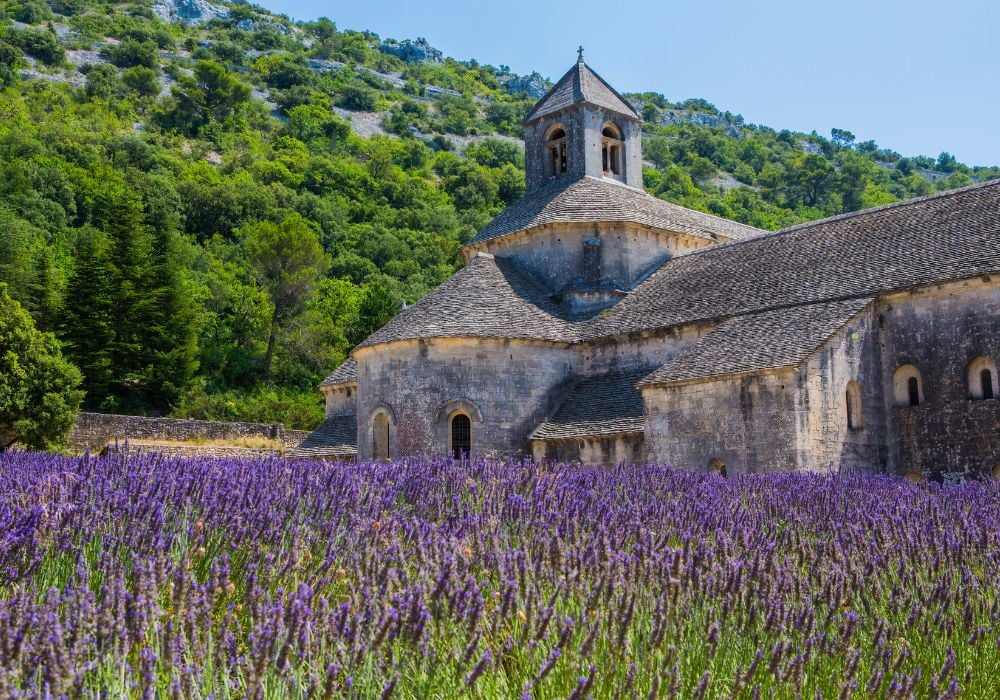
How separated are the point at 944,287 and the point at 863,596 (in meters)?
15.5

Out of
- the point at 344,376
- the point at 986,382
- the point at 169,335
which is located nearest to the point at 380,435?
the point at 344,376

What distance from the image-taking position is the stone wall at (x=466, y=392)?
23.4m

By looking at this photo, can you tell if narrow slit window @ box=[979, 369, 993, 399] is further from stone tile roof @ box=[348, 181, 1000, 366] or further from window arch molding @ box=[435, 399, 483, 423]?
window arch molding @ box=[435, 399, 483, 423]

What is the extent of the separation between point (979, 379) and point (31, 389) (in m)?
26.2

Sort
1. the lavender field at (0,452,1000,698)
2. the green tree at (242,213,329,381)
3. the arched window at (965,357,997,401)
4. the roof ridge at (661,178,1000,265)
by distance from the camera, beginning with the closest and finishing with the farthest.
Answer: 1. the lavender field at (0,452,1000,698)
2. the arched window at (965,357,997,401)
3. the roof ridge at (661,178,1000,265)
4. the green tree at (242,213,329,381)

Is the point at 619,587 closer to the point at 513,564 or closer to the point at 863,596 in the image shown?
the point at 513,564

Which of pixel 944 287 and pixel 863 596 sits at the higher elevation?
pixel 944 287

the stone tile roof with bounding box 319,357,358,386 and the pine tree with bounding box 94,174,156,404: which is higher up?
the pine tree with bounding box 94,174,156,404

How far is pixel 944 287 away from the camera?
19.7 metres

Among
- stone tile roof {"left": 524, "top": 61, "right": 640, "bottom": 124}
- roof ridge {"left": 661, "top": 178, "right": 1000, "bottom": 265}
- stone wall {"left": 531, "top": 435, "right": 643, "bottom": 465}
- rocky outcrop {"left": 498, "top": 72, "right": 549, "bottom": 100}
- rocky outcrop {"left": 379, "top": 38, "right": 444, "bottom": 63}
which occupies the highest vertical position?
rocky outcrop {"left": 379, "top": 38, "right": 444, "bottom": 63}

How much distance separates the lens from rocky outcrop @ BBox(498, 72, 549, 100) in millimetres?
171450

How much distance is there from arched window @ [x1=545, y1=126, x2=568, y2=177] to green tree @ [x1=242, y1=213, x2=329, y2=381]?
2379 centimetres

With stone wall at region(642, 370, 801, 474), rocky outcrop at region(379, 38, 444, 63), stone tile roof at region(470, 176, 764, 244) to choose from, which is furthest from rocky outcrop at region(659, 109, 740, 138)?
stone wall at region(642, 370, 801, 474)

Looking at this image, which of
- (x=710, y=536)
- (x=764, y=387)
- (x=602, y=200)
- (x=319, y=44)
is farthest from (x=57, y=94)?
(x=710, y=536)
